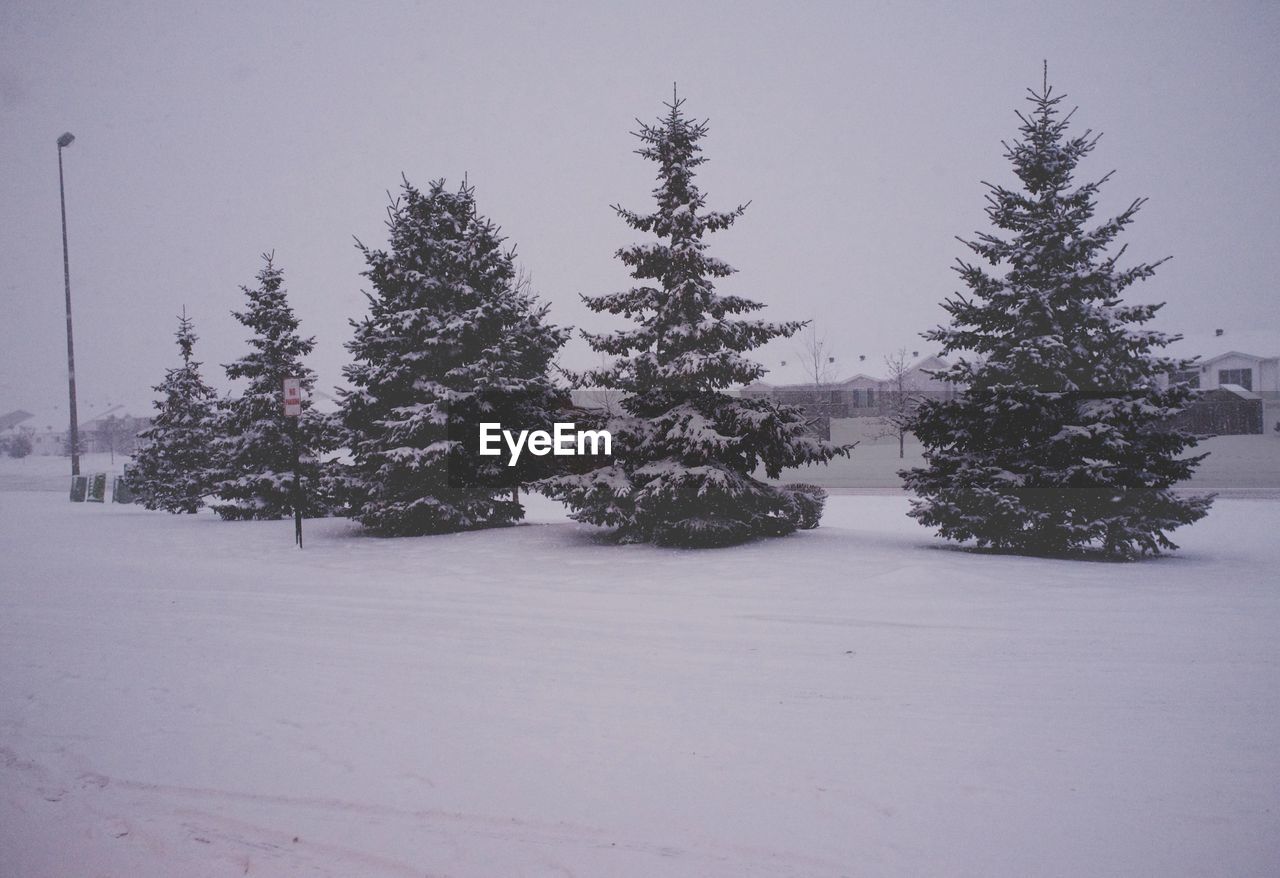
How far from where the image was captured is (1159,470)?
12.0 metres

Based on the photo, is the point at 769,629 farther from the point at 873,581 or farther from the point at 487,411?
the point at 487,411

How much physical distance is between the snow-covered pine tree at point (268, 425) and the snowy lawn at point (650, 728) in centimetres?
994

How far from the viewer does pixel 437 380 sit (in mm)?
16141

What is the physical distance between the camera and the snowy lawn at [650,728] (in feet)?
12.1

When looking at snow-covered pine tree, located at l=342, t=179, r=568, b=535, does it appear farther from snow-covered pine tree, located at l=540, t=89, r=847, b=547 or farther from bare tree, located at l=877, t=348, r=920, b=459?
bare tree, located at l=877, t=348, r=920, b=459

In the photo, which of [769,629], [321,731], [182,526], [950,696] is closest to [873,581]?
[769,629]

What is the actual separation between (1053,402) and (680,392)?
5.90m

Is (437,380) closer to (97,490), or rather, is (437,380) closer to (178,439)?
(178,439)

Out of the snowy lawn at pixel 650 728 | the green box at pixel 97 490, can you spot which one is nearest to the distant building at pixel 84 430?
the green box at pixel 97 490

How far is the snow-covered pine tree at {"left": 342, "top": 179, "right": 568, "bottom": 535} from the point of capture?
15.6 m

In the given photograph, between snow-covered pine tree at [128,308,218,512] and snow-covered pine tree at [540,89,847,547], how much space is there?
15.6 meters

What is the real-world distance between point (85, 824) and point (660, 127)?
12593mm

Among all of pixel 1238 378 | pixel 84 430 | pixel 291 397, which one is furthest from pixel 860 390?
pixel 84 430

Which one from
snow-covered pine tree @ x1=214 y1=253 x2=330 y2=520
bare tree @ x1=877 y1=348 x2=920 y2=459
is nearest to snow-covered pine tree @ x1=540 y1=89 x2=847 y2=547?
snow-covered pine tree @ x1=214 y1=253 x2=330 y2=520
